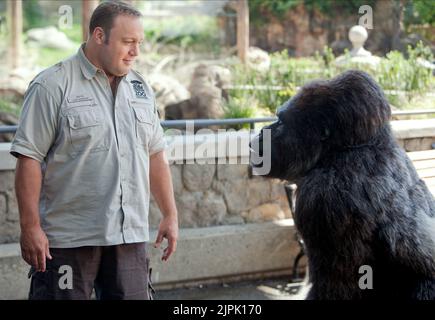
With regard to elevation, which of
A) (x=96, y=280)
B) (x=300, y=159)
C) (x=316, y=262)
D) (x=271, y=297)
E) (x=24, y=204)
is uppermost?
(x=300, y=159)

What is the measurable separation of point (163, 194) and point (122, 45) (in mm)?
766

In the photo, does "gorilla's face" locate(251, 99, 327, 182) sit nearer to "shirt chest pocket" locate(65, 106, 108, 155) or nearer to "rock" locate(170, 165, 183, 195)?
"shirt chest pocket" locate(65, 106, 108, 155)

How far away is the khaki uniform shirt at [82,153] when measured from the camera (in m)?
3.08

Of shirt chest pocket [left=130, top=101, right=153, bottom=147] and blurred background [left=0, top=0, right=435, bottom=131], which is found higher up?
blurred background [left=0, top=0, right=435, bottom=131]

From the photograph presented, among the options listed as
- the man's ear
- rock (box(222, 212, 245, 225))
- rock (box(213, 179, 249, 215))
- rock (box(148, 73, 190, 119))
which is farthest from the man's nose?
rock (box(148, 73, 190, 119))

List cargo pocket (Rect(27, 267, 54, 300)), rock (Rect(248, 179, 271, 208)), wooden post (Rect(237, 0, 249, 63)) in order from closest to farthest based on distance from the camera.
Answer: cargo pocket (Rect(27, 267, 54, 300)), rock (Rect(248, 179, 271, 208)), wooden post (Rect(237, 0, 249, 63))

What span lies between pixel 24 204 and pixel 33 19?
84.3 feet

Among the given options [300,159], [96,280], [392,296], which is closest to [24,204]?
[96,280]

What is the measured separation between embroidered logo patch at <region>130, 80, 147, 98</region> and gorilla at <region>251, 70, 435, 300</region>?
0.75 meters

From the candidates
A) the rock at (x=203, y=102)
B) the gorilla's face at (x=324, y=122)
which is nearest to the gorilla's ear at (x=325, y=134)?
the gorilla's face at (x=324, y=122)

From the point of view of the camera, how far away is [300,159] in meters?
2.92

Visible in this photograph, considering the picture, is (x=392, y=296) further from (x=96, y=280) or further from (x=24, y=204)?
(x=24, y=204)

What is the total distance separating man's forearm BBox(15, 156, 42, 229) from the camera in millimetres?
3016

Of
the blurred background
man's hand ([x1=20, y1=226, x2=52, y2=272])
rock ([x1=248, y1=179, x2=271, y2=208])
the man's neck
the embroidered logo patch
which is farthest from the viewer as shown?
the blurred background
